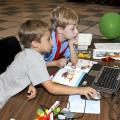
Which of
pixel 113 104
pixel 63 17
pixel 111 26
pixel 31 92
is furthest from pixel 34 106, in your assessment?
pixel 111 26

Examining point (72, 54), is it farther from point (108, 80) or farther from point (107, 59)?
point (108, 80)

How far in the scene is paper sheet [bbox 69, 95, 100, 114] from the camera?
121cm

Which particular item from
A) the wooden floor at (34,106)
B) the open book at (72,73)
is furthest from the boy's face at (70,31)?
the wooden floor at (34,106)

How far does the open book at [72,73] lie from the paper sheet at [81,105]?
161 millimetres

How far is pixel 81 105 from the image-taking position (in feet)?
4.12

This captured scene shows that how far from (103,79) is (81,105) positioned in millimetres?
291

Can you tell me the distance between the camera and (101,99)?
130cm

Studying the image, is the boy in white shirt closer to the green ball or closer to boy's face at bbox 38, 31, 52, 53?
boy's face at bbox 38, 31, 52, 53

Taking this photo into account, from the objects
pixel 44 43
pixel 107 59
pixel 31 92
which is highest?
pixel 44 43

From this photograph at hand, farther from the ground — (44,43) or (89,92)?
(44,43)

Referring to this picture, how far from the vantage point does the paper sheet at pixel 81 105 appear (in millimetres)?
1208

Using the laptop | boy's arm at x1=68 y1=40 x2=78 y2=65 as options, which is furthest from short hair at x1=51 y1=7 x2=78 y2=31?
the laptop

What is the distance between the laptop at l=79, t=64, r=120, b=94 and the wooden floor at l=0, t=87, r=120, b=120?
2.6 inches

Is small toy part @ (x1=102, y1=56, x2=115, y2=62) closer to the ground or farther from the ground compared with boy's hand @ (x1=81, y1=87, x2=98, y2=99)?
closer to the ground
